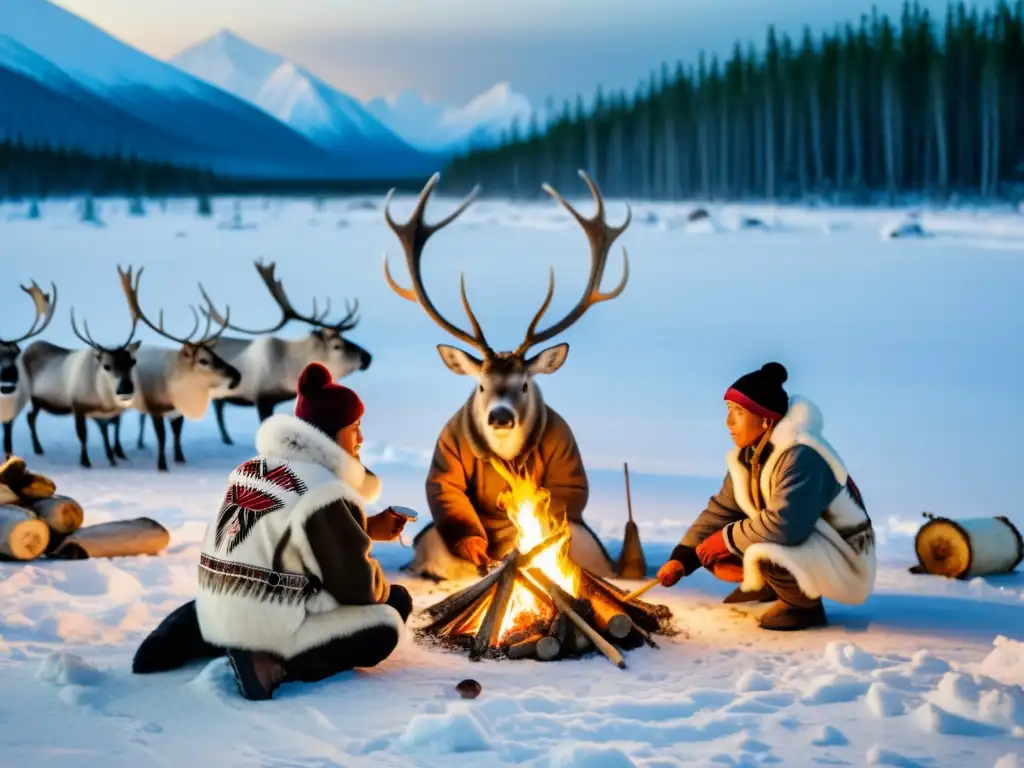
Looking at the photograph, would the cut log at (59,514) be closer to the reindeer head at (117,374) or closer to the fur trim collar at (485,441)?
the fur trim collar at (485,441)

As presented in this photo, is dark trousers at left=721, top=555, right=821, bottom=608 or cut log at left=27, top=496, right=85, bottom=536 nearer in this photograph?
dark trousers at left=721, top=555, right=821, bottom=608

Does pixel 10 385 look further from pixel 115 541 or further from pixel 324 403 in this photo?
pixel 324 403

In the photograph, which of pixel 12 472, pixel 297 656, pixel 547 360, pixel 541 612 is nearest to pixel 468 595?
pixel 541 612

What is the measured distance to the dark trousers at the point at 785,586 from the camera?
3562 millimetres

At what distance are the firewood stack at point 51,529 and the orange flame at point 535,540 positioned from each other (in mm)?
1386

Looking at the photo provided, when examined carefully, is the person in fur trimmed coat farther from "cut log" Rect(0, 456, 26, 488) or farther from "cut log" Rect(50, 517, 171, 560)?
"cut log" Rect(0, 456, 26, 488)

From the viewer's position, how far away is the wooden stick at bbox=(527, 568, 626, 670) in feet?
11.0

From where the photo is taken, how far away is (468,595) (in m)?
3.55

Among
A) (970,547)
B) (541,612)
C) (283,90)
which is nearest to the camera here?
(541,612)

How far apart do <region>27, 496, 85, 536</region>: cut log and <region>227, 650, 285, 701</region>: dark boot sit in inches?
66.0

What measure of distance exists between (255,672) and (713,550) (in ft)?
4.48

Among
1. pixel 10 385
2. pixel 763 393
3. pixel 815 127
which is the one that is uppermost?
pixel 815 127

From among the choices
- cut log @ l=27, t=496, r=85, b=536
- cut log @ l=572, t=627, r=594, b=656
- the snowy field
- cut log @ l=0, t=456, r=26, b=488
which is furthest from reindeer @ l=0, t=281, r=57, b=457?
cut log @ l=572, t=627, r=594, b=656

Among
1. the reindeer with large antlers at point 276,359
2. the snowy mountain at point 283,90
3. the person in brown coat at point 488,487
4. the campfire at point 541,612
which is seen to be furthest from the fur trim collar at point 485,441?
the snowy mountain at point 283,90
